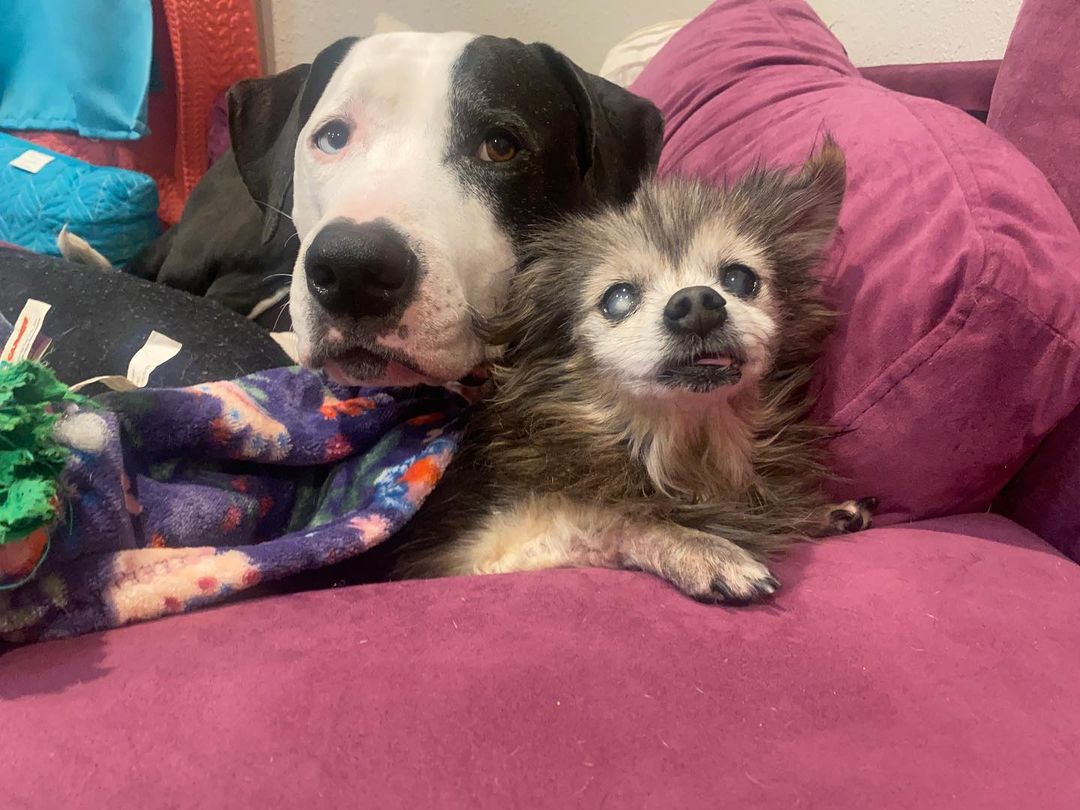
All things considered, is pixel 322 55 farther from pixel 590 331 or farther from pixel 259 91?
pixel 590 331

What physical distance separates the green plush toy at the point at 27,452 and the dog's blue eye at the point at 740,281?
0.69m

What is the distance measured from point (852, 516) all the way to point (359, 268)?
0.64m

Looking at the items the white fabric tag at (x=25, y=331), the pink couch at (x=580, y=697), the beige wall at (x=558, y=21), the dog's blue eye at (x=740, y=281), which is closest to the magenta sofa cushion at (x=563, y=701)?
the pink couch at (x=580, y=697)

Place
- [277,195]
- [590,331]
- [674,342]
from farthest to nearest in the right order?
[277,195] < [590,331] < [674,342]

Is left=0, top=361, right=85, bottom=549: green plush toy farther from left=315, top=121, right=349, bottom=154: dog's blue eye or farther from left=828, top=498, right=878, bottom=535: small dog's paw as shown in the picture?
left=828, top=498, right=878, bottom=535: small dog's paw

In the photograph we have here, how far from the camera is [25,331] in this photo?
1.06m

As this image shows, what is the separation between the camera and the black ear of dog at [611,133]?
49.0 inches

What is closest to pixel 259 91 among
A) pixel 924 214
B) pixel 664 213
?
pixel 664 213

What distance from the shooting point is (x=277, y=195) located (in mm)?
1366

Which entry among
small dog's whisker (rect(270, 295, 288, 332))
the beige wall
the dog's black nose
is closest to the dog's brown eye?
the dog's black nose

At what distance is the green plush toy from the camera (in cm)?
61

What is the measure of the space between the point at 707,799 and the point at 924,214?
2.34ft

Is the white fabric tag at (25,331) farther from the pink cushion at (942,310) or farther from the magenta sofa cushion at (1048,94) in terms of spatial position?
the magenta sofa cushion at (1048,94)

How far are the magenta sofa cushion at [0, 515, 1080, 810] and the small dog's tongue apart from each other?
237mm
